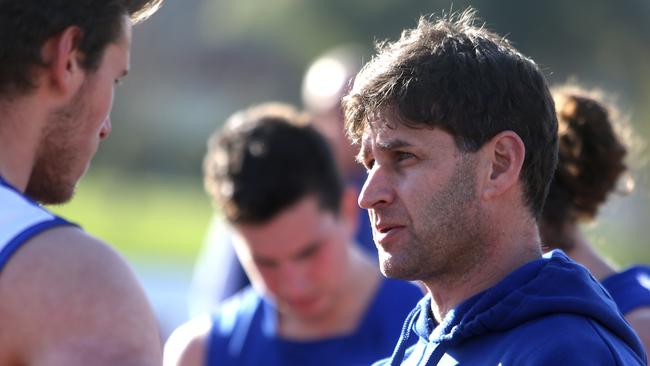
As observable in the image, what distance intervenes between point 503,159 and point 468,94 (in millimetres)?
165

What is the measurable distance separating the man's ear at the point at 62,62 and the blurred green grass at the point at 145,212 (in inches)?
851

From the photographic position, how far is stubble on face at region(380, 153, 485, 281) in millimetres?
2422

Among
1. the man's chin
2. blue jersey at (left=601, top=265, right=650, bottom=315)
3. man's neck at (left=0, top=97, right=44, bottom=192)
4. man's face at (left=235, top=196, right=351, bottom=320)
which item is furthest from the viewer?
man's face at (left=235, top=196, right=351, bottom=320)

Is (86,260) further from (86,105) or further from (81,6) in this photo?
(81,6)

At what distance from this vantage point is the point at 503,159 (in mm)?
2438

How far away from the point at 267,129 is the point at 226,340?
40.3 inches

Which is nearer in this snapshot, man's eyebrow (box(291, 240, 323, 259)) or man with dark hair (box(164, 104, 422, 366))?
man with dark hair (box(164, 104, 422, 366))

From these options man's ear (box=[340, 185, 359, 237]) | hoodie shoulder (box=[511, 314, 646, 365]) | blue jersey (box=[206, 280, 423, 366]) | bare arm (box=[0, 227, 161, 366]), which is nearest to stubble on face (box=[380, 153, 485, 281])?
hoodie shoulder (box=[511, 314, 646, 365])

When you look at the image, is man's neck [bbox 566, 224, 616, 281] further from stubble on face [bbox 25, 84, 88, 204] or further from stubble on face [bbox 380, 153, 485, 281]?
stubble on face [bbox 25, 84, 88, 204]

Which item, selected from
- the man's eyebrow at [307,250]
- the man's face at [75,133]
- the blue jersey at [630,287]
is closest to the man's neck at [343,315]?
the man's eyebrow at [307,250]

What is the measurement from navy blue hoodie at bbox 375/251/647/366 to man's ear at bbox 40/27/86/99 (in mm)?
1085

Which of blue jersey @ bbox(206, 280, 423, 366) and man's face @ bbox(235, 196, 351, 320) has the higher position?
man's face @ bbox(235, 196, 351, 320)

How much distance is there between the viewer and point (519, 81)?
2.45 meters

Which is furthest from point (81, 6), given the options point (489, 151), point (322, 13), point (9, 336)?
point (322, 13)
